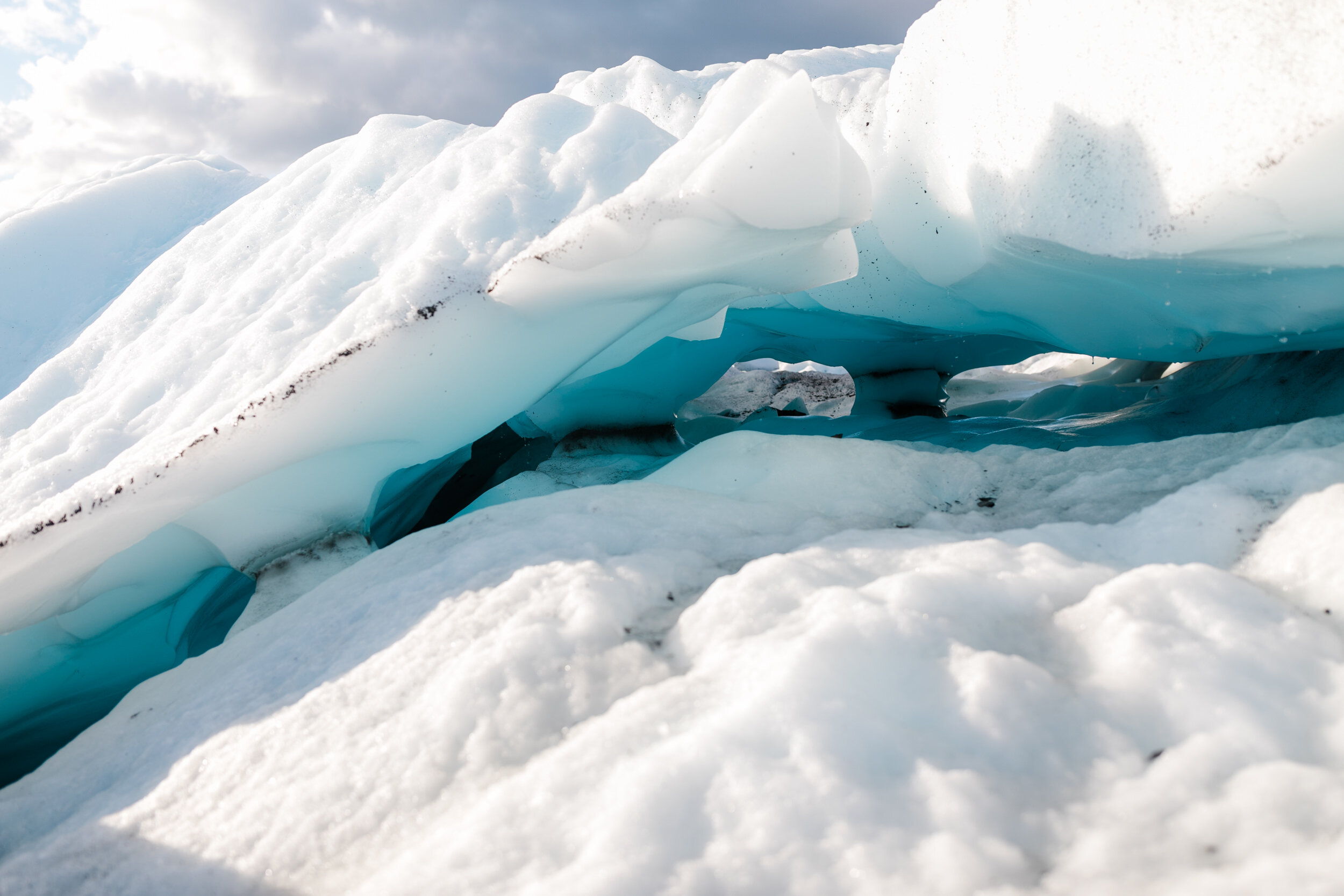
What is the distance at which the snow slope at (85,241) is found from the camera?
2.16 m

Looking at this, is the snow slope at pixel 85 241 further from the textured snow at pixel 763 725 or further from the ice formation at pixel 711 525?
the textured snow at pixel 763 725

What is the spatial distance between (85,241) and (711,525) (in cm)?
252

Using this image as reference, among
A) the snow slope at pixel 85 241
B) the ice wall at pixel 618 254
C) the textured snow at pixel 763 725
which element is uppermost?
the snow slope at pixel 85 241

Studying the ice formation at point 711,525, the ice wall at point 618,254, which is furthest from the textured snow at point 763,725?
the ice wall at point 618,254

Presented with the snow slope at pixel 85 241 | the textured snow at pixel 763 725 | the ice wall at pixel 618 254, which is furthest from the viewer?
the snow slope at pixel 85 241

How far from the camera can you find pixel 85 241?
2.44 m

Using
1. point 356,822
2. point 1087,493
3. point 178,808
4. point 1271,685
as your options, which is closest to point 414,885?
point 356,822

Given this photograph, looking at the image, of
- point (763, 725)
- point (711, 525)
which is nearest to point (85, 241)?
point (711, 525)

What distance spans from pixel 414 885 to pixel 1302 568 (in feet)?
4.24

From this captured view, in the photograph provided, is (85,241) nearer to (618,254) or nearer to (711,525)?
(618,254)

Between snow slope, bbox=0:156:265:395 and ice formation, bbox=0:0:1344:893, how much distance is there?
0.05m

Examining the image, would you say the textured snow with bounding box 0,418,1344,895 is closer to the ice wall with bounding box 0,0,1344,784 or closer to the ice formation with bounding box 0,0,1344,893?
the ice formation with bounding box 0,0,1344,893

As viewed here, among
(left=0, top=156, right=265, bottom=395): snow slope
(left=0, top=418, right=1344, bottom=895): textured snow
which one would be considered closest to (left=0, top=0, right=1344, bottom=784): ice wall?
(left=0, top=156, right=265, bottom=395): snow slope

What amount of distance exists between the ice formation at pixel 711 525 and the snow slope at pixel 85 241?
5 cm
